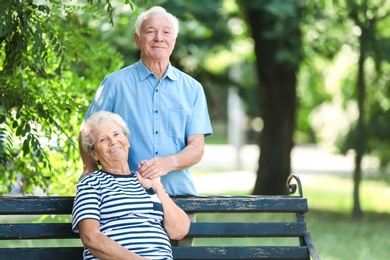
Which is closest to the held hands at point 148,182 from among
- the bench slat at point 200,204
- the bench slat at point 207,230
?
the bench slat at point 200,204

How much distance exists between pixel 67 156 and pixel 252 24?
990cm

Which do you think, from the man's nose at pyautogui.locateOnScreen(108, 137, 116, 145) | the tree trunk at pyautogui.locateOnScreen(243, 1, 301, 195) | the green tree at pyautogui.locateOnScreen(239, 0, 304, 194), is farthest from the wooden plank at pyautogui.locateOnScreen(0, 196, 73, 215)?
the tree trunk at pyautogui.locateOnScreen(243, 1, 301, 195)

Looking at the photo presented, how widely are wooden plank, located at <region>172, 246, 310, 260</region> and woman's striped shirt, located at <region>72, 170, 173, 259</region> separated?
534mm

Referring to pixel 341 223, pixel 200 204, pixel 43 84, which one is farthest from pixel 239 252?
pixel 341 223

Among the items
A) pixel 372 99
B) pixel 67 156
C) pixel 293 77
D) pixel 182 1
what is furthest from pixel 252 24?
pixel 67 156

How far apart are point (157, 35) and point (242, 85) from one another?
1407 centimetres

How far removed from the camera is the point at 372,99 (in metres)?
21.2

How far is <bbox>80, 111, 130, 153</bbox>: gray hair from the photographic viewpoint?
5.08 meters

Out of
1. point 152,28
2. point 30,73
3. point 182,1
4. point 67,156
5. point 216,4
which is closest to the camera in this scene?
point 152,28

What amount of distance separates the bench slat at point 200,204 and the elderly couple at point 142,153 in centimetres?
11

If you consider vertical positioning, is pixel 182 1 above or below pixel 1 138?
above

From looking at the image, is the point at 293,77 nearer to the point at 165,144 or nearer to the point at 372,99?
the point at 372,99

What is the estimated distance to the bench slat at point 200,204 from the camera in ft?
17.9

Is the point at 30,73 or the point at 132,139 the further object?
the point at 30,73
